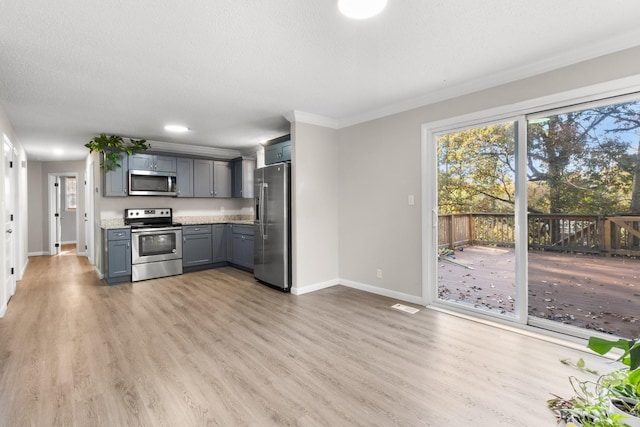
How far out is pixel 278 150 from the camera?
4523 mm

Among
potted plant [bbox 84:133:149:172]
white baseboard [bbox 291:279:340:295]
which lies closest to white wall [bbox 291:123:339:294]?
white baseboard [bbox 291:279:340:295]

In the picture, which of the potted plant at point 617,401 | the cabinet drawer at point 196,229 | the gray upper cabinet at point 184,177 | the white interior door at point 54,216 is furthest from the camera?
the white interior door at point 54,216

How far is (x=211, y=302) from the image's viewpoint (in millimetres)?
3832

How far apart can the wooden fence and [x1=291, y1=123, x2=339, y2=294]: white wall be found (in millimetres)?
1568

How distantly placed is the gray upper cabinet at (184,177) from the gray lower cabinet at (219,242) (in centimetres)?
81

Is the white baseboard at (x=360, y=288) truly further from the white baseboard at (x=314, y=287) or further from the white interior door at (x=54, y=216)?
the white interior door at (x=54, y=216)

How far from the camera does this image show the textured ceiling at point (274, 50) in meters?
1.95

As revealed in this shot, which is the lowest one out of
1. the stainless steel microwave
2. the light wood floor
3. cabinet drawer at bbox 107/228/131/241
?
the light wood floor

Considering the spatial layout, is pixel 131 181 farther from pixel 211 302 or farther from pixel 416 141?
pixel 416 141

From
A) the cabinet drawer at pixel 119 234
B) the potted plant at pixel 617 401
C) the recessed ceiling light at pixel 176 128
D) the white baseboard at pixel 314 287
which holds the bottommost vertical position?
the white baseboard at pixel 314 287

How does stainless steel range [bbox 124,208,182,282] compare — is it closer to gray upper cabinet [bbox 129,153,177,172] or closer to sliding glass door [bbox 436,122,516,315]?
gray upper cabinet [bbox 129,153,177,172]

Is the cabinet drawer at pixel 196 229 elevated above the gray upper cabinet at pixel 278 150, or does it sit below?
below

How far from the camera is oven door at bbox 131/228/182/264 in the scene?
491 cm

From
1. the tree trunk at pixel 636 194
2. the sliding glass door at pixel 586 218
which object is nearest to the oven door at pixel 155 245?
the sliding glass door at pixel 586 218
